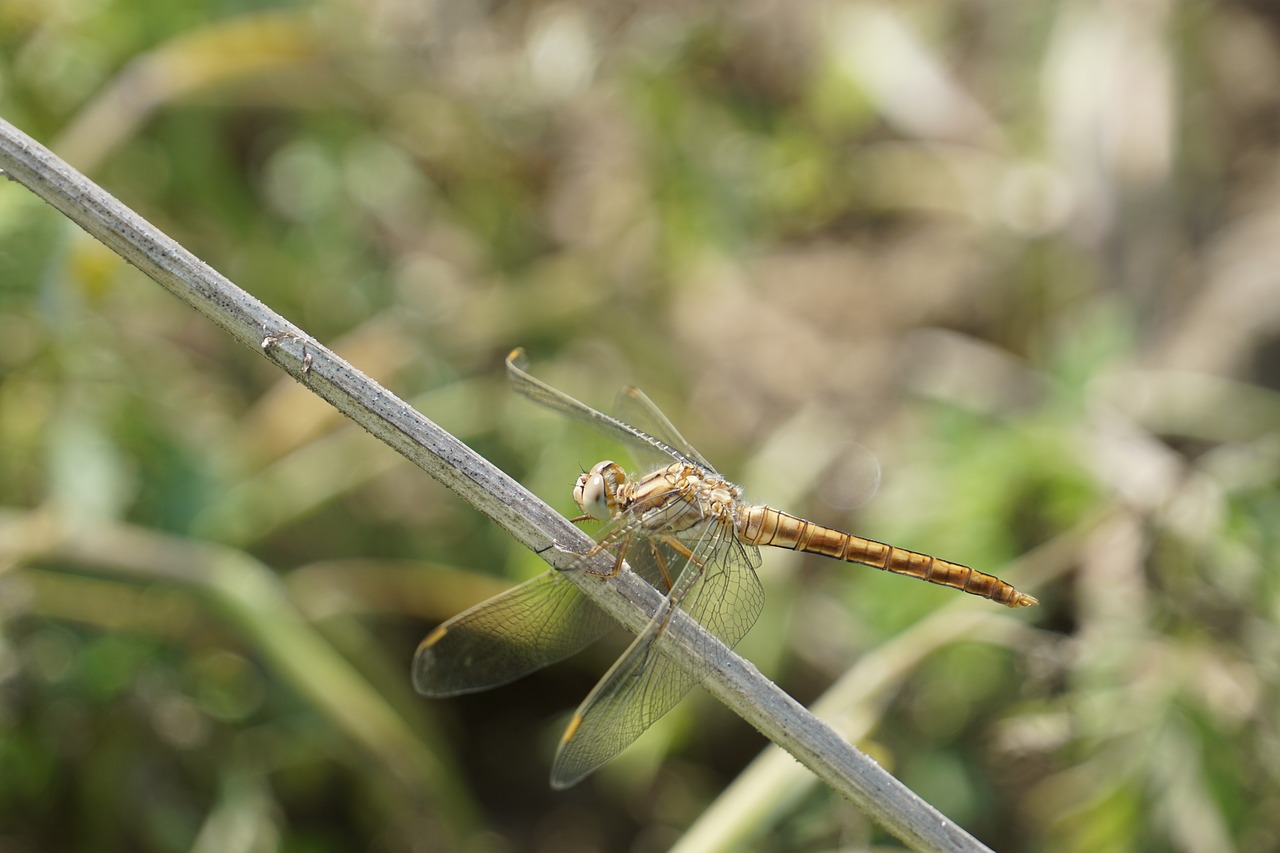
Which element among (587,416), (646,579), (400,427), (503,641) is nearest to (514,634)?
(503,641)

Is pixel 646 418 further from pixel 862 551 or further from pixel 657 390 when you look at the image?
pixel 657 390

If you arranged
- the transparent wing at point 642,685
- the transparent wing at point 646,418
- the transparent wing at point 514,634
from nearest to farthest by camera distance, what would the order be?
1. the transparent wing at point 642,685
2. the transparent wing at point 514,634
3. the transparent wing at point 646,418

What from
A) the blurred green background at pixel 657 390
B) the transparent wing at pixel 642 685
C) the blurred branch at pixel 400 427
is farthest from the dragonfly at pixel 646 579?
the blurred green background at pixel 657 390

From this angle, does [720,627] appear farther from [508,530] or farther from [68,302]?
[68,302]

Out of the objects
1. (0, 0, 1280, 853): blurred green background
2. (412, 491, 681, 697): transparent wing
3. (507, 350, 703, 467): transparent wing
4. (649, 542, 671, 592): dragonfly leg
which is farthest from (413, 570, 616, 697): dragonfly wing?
(0, 0, 1280, 853): blurred green background

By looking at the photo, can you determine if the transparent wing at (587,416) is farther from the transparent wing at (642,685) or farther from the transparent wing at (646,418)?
the transparent wing at (642,685)

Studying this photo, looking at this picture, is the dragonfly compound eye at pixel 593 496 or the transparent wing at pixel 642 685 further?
the dragonfly compound eye at pixel 593 496

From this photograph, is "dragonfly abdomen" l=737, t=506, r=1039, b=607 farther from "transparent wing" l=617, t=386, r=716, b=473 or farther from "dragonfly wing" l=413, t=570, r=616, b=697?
"dragonfly wing" l=413, t=570, r=616, b=697
